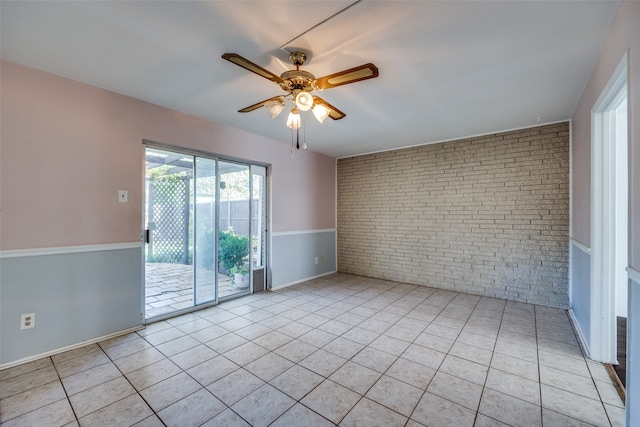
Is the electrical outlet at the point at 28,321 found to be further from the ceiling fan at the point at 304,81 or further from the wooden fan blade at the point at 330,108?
the wooden fan blade at the point at 330,108

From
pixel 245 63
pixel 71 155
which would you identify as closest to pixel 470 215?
pixel 245 63

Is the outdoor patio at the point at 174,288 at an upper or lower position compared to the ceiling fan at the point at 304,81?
lower

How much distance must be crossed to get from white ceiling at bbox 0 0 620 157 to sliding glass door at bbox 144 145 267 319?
83 cm

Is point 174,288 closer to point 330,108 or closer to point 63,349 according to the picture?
point 63,349

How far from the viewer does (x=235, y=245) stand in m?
4.30

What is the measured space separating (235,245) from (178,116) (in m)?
2.00

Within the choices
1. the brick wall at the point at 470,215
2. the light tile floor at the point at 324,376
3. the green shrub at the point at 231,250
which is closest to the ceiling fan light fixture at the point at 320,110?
the light tile floor at the point at 324,376

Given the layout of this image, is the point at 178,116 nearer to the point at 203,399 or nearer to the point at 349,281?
the point at 203,399

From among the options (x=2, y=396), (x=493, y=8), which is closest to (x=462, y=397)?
(x=493, y=8)

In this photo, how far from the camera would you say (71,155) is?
260 cm

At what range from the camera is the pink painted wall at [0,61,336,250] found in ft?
7.54

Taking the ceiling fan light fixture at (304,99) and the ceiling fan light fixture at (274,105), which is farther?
the ceiling fan light fixture at (274,105)

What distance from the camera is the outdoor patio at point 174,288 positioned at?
11.4ft

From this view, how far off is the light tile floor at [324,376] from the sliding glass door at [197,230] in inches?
22.2
